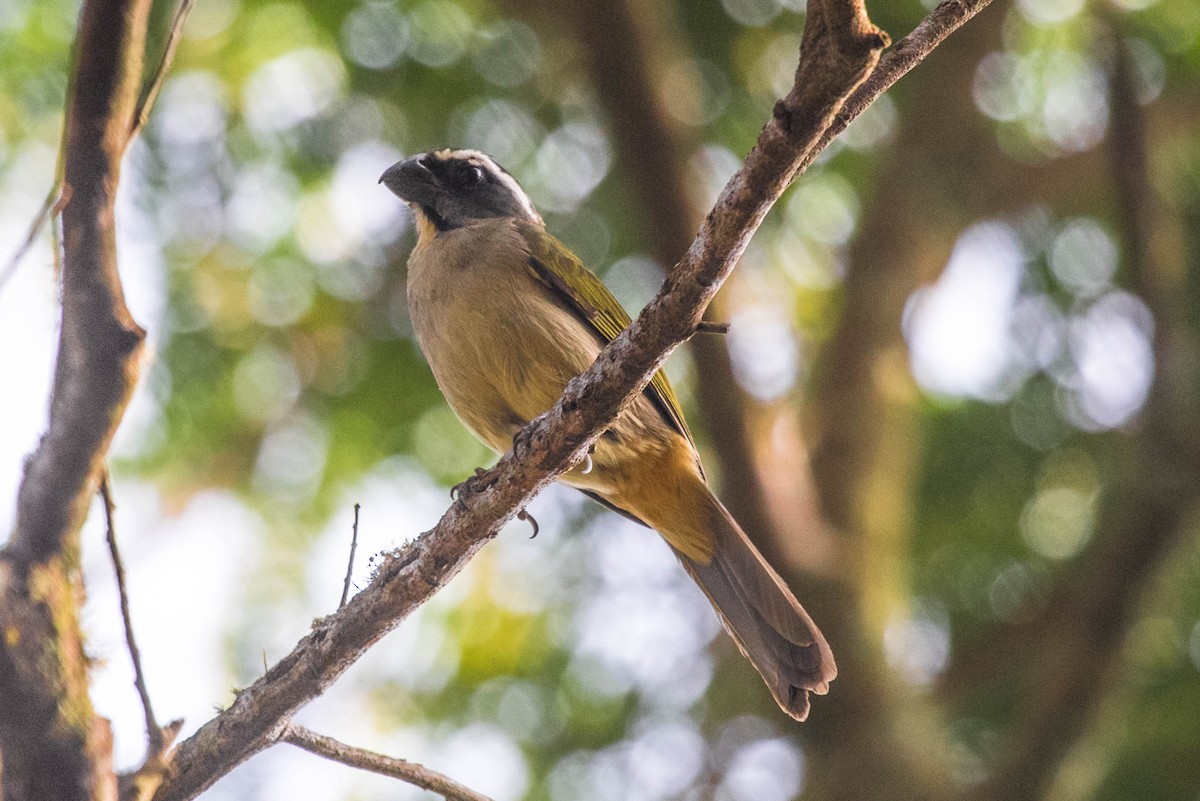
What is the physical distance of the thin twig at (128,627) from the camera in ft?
6.76

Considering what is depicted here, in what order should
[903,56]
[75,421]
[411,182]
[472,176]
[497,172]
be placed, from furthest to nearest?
1. [497,172]
2. [472,176]
3. [411,182]
4. [903,56]
5. [75,421]

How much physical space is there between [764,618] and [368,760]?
5.19ft

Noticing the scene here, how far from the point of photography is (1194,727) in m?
6.66

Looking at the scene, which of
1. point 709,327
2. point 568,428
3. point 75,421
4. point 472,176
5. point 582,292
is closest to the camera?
point 75,421

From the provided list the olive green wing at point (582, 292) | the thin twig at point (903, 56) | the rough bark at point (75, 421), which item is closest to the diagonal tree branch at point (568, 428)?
the thin twig at point (903, 56)

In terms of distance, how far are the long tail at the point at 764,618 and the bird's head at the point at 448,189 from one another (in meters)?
1.64

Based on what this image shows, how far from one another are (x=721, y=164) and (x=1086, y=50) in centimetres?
224

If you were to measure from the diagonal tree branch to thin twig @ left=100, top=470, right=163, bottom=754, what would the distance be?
1.46ft

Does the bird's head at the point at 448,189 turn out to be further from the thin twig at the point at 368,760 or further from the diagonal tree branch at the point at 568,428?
the thin twig at the point at 368,760

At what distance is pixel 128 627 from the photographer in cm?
209

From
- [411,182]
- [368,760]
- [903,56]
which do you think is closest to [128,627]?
[368,760]

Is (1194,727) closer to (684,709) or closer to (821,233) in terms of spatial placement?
(684,709)

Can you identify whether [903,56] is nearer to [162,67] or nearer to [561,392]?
[162,67]

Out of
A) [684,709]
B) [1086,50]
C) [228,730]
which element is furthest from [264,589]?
[1086,50]
